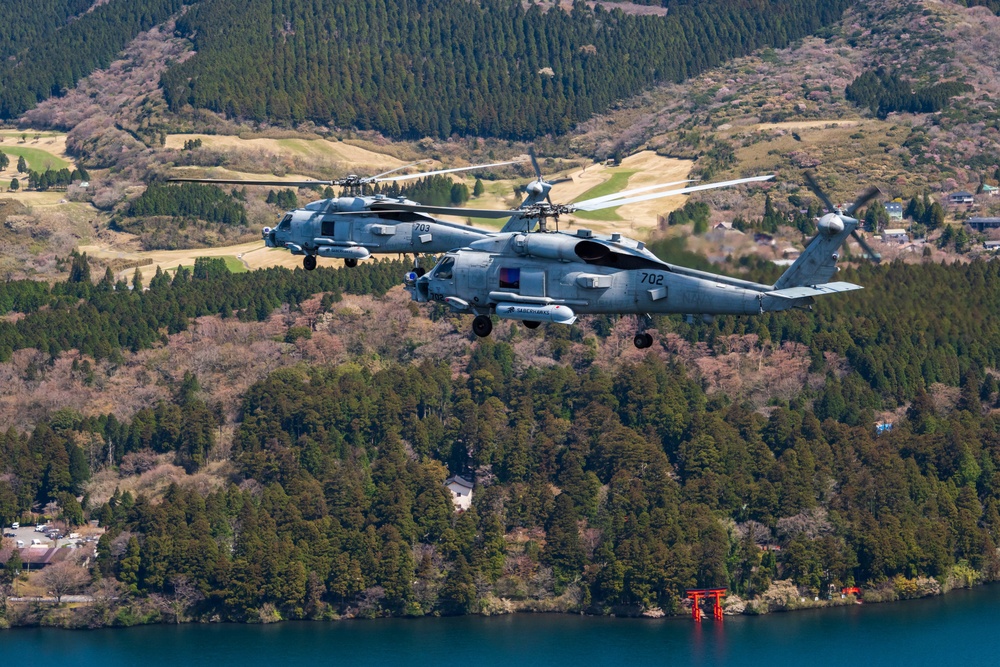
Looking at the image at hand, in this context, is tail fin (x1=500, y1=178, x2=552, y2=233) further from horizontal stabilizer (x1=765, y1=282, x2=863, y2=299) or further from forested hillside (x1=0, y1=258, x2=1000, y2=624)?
forested hillside (x1=0, y1=258, x2=1000, y2=624)

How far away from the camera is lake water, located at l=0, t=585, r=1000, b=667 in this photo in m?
164

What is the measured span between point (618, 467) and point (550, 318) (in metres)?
102

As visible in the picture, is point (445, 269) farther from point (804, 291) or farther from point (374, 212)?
point (804, 291)

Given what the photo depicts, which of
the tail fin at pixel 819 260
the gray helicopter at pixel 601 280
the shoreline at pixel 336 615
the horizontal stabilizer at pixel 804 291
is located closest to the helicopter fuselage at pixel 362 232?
the gray helicopter at pixel 601 280

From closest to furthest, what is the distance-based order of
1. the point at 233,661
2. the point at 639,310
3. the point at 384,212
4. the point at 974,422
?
the point at 639,310 < the point at 384,212 < the point at 233,661 < the point at 974,422

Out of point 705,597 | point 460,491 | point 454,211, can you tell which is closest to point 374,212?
point 454,211

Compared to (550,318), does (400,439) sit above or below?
below

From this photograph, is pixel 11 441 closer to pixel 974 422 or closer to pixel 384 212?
pixel 974 422

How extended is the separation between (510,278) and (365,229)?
19.1 metres

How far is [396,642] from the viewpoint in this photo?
558ft

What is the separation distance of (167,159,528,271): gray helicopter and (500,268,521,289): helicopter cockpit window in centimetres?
1193

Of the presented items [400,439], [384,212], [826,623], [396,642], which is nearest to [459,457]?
[400,439]

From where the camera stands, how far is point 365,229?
103625mm

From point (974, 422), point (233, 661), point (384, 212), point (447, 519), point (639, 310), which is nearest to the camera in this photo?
point (639, 310)
